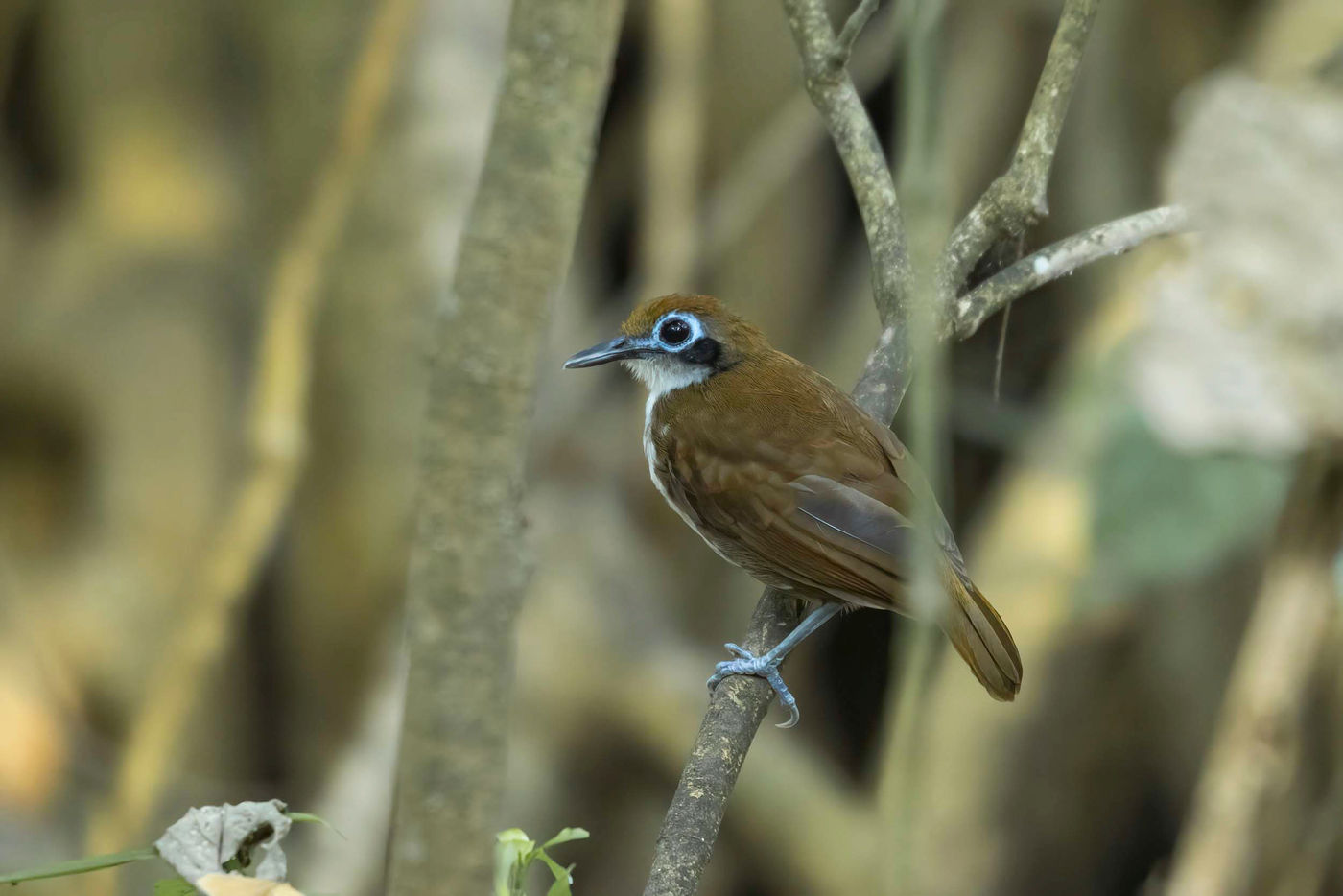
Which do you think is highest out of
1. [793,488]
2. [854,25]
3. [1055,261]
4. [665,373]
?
[854,25]

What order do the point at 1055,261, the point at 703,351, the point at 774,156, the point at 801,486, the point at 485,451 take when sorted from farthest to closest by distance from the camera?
the point at 774,156 < the point at 703,351 < the point at 801,486 < the point at 1055,261 < the point at 485,451

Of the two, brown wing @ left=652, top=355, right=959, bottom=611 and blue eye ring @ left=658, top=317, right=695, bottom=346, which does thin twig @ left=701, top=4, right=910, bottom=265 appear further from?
brown wing @ left=652, top=355, right=959, bottom=611

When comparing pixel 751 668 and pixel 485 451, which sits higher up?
pixel 485 451

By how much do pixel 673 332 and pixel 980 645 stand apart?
1047mm

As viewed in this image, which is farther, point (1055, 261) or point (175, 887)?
point (1055, 261)

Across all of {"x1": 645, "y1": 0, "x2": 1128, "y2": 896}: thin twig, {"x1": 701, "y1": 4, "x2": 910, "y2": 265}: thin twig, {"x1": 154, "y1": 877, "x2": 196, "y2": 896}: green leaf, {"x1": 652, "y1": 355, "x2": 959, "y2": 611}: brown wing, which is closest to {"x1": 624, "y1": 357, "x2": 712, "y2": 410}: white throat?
{"x1": 652, "y1": 355, "x2": 959, "y2": 611}: brown wing

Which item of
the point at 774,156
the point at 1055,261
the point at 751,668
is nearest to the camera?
the point at 751,668

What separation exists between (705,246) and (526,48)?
4.40 meters

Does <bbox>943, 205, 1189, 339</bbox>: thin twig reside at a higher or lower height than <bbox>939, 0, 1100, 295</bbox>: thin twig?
lower

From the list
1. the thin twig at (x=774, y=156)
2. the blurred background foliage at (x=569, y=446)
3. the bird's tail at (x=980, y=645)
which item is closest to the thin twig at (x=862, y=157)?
the bird's tail at (x=980, y=645)

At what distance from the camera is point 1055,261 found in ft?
8.45

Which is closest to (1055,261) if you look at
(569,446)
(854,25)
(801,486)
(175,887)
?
(854,25)

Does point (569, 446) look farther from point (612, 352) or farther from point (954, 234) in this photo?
point (954, 234)

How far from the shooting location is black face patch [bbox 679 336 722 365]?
3.29 meters
